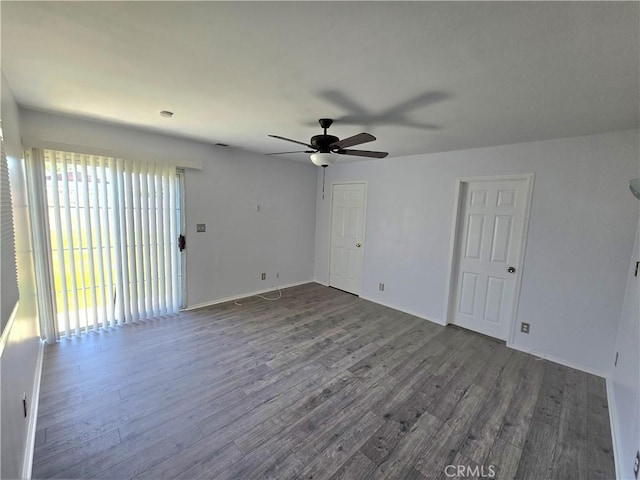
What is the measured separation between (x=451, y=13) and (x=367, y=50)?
0.43m

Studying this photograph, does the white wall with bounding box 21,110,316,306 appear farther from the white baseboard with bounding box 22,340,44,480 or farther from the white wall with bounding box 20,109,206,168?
the white baseboard with bounding box 22,340,44,480

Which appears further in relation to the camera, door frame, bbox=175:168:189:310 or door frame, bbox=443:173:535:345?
door frame, bbox=175:168:189:310

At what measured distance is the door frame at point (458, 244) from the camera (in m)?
3.07

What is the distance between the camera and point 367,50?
1.43m

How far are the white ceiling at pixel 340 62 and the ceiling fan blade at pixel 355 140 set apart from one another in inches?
11.4

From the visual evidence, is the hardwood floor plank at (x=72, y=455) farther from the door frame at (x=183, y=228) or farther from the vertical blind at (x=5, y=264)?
the door frame at (x=183, y=228)

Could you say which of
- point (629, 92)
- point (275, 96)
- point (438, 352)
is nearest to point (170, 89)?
point (275, 96)

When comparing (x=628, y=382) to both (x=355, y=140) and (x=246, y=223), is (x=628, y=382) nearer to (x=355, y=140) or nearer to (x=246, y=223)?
(x=355, y=140)

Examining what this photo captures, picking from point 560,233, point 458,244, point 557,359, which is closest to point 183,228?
point 458,244

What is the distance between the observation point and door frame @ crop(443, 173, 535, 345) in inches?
121

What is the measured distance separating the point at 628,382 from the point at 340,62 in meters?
3.07

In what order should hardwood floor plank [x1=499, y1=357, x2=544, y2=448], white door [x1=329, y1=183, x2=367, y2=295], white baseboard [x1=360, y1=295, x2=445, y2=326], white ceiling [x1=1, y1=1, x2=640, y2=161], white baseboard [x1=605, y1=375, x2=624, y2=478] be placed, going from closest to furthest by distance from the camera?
white ceiling [x1=1, y1=1, x2=640, y2=161], white baseboard [x1=605, y1=375, x2=624, y2=478], hardwood floor plank [x1=499, y1=357, x2=544, y2=448], white baseboard [x1=360, y1=295, x2=445, y2=326], white door [x1=329, y1=183, x2=367, y2=295]

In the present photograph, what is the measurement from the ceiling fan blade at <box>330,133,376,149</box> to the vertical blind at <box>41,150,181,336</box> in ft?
8.21

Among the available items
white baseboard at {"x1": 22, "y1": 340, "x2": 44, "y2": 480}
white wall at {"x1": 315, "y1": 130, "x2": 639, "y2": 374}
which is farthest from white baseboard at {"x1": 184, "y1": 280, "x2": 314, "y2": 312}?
white wall at {"x1": 315, "y1": 130, "x2": 639, "y2": 374}
